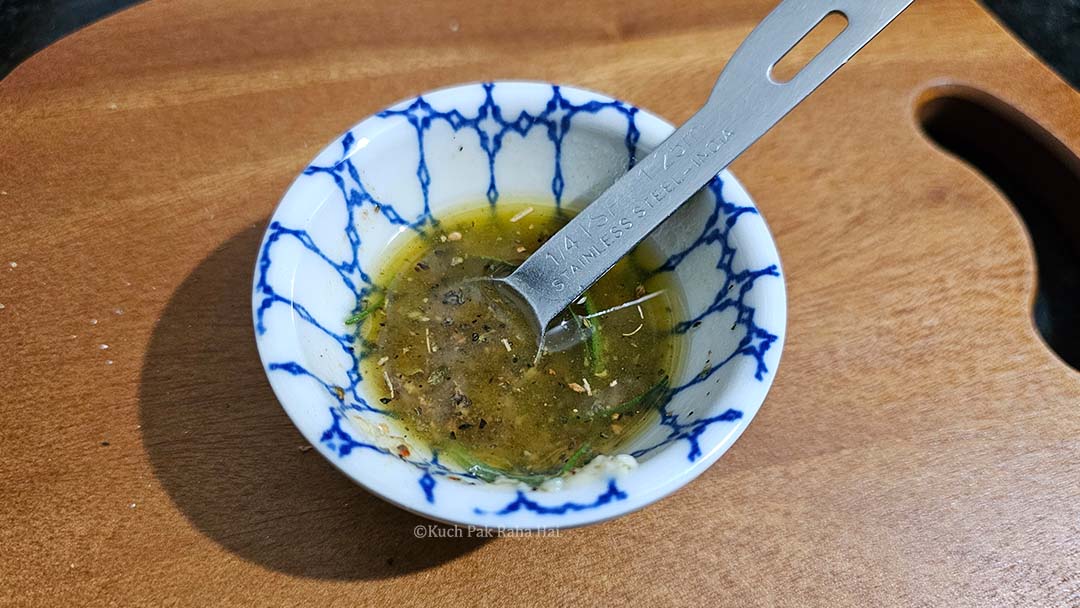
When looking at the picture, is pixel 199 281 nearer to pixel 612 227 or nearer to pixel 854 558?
pixel 612 227

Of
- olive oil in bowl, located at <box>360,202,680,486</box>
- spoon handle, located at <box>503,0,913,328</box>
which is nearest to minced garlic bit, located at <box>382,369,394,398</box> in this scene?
olive oil in bowl, located at <box>360,202,680,486</box>

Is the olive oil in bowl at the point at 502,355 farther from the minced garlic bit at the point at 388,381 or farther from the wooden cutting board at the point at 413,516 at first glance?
the wooden cutting board at the point at 413,516

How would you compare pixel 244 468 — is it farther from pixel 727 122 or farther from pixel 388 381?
pixel 727 122

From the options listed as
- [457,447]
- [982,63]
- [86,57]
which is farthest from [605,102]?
[86,57]

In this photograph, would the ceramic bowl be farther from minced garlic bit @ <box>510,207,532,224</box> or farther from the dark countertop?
the dark countertop

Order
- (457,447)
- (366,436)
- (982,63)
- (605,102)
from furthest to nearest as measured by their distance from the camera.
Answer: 1. (982,63)
2. (605,102)
3. (457,447)
4. (366,436)

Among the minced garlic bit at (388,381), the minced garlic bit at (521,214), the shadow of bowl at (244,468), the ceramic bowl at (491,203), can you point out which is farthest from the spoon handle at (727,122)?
the shadow of bowl at (244,468)
